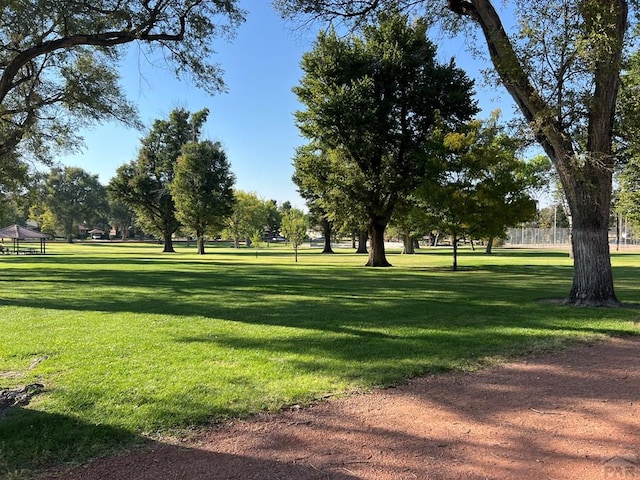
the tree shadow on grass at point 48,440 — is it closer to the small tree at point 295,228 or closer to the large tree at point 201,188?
the small tree at point 295,228

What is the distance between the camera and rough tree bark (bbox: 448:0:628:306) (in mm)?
10633

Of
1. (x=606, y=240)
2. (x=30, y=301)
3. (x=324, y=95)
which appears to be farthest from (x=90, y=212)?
(x=606, y=240)

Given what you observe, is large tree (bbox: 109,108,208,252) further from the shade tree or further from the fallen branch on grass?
the fallen branch on grass

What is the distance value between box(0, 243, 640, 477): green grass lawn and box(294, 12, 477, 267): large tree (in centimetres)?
1363

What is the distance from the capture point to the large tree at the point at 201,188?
160 feet

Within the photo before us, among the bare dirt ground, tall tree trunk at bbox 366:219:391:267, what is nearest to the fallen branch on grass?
the bare dirt ground

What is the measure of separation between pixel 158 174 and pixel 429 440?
5729 cm

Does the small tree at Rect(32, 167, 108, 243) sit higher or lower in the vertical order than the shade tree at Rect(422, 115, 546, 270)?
higher

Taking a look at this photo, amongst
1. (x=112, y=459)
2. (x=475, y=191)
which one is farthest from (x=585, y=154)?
(x=475, y=191)

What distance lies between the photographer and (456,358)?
6.48 metres

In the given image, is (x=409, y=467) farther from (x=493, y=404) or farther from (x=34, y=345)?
(x=34, y=345)

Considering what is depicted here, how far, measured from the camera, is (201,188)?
48.8m

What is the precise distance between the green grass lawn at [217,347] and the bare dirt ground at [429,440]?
15.6 inches

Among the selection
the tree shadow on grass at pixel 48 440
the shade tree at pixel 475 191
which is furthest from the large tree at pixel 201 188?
the tree shadow on grass at pixel 48 440
